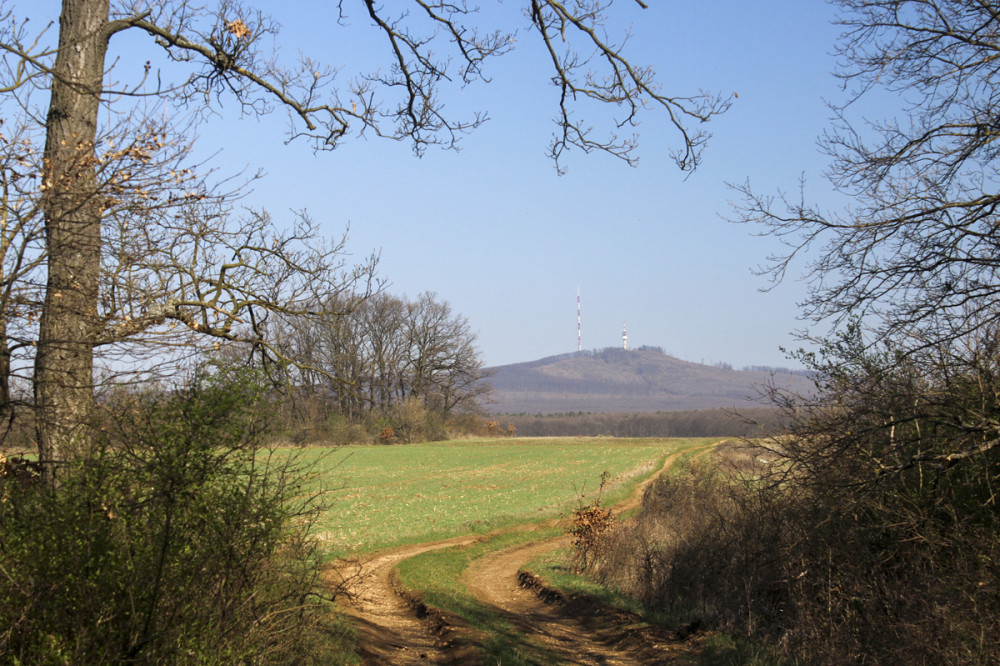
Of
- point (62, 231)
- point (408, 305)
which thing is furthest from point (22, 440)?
point (408, 305)

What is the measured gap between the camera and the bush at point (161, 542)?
14.3 feet

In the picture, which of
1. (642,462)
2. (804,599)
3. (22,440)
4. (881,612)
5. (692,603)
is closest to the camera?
(22,440)

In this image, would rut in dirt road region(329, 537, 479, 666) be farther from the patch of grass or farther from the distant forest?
the distant forest

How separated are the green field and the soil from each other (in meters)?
1.54

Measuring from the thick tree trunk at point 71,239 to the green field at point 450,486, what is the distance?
2055mm

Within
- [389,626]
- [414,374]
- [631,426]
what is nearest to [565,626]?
[389,626]

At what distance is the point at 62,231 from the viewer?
508 centimetres

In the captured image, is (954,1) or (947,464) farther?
(954,1)

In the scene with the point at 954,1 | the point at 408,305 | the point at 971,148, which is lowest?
the point at 971,148

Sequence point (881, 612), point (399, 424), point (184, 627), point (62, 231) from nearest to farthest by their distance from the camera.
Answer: point (184, 627) → point (62, 231) → point (881, 612) → point (399, 424)

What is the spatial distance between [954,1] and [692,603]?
866 centimetres

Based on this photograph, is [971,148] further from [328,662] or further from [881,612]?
[328,662]

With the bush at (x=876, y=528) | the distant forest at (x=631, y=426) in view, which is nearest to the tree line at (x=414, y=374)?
the distant forest at (x=631, y=426)

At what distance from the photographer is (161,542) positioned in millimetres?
4715
